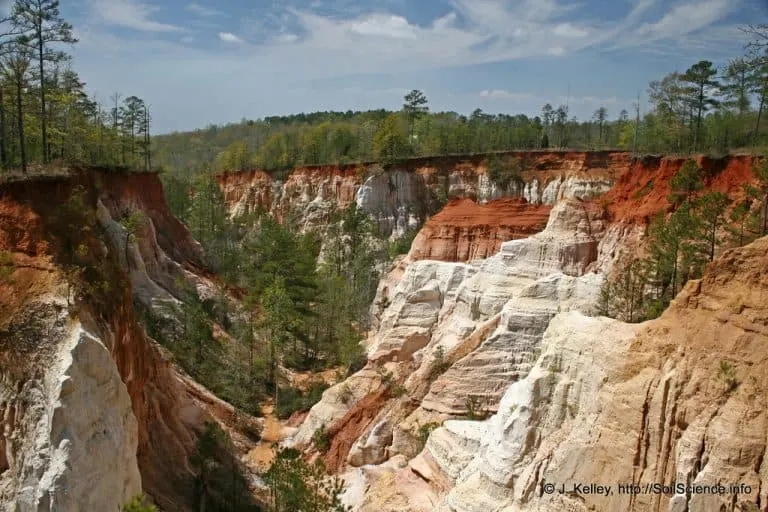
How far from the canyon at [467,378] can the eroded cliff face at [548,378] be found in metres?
0.06

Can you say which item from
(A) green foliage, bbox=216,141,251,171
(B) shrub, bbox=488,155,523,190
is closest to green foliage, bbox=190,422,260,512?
(B) shrub, bbox=488,155,523,190

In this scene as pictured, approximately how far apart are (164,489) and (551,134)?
268 feet

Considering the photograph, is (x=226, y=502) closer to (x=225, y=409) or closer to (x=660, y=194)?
(x=225, y=409)

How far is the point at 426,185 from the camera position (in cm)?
6266

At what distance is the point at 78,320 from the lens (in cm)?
1462

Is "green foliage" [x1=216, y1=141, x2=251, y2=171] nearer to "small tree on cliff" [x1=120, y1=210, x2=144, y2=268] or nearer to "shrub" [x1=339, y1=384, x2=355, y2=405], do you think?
"small tree on cliff" [x1=120, y1=210, x2=144, y2=268]

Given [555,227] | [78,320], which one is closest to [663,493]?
[78,320]

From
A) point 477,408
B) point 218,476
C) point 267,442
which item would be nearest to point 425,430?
point 477,408

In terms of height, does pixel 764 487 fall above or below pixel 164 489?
above

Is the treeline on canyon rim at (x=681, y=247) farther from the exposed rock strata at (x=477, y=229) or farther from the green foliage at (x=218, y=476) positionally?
the green foliage at (x=218, y=476)

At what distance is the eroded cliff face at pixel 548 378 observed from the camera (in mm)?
13180

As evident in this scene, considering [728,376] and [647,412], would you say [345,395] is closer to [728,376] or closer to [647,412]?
[647,412]

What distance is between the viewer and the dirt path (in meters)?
26.0

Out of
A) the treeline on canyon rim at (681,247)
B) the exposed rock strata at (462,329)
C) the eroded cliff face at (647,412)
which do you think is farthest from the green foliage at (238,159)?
the eroded cliff face at (647,412)
